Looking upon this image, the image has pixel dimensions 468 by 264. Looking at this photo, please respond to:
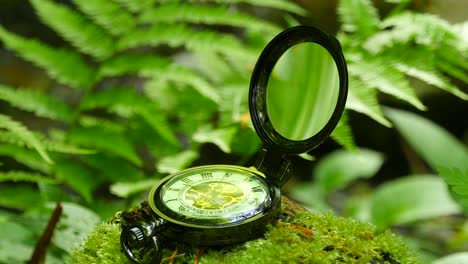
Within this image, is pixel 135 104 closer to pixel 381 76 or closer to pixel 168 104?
pixel 168 104

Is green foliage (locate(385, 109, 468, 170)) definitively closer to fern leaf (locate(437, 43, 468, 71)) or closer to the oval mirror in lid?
fern leaf (locate(437, 43, 468, 71))

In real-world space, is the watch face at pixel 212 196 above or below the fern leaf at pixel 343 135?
above

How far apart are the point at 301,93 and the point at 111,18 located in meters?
0.95

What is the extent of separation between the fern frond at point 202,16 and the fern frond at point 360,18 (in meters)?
0.29

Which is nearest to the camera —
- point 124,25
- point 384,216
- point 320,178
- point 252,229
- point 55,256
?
point 252,229

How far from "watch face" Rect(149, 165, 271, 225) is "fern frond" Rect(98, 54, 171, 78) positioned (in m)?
1.00

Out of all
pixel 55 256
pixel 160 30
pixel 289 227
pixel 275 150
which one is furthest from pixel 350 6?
pixel 55 256

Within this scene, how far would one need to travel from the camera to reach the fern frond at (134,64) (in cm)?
213

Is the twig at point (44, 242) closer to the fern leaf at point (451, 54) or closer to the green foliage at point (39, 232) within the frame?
the green foliage at point (39, 232)

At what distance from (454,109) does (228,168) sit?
3.30 meters

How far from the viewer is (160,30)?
2.18m

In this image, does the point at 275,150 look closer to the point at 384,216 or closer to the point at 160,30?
the point at 160,30

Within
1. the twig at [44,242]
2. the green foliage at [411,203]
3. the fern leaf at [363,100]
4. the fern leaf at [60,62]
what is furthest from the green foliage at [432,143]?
the twig at [44,242]

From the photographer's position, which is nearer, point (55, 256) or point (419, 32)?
point (55, 256)
